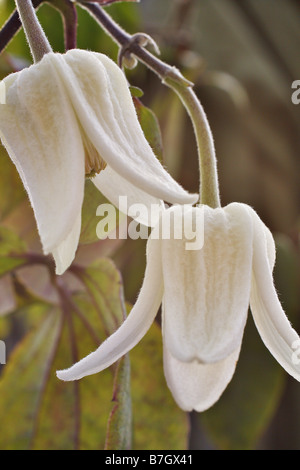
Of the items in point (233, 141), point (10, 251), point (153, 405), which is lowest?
point (153, 405)

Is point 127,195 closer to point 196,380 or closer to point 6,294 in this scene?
point 196,380

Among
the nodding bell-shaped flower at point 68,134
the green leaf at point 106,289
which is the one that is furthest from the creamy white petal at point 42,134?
the green leaf at point 106,289

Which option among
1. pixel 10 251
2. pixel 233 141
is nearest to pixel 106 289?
pixel 10 251

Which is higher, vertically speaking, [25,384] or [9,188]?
[9,188]

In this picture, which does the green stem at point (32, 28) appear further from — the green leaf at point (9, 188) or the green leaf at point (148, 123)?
the green leaf at point (9, 188)
